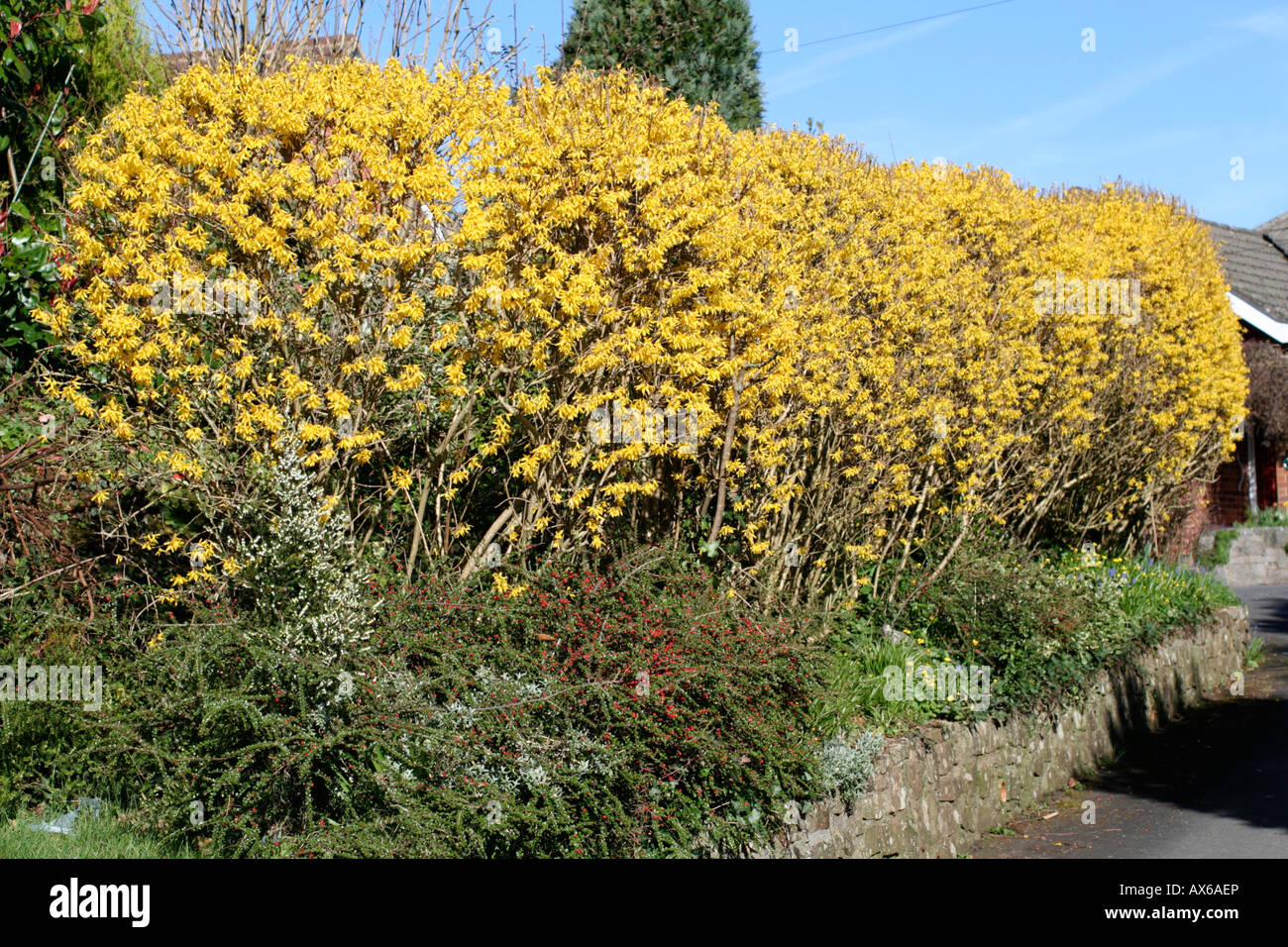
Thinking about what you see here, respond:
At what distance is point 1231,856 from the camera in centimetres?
648

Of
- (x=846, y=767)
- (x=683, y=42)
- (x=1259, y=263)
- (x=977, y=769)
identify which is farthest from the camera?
(x=1259, y=263)

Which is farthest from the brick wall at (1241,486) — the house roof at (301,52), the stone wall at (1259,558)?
the house roof at (301,52)

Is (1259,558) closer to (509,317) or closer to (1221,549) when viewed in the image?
(1221,549)

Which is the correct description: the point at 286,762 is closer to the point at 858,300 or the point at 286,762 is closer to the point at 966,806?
the point at 966,806

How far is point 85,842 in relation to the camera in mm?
4664

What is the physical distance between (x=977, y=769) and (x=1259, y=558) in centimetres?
1362

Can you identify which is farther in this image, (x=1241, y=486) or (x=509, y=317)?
(x=1241, y=486)

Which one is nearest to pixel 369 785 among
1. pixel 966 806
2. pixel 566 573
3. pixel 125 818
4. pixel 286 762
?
pixel 286 762

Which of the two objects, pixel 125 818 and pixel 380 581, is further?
pixel 380 581

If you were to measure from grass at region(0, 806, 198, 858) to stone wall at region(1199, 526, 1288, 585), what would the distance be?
17.6 m

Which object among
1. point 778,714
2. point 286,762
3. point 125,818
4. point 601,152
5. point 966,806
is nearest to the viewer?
point 286,762

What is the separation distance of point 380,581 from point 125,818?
160cm

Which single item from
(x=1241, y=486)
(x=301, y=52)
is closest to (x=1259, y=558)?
(x=1241, y=486)

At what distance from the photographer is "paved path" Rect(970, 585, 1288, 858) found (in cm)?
692
